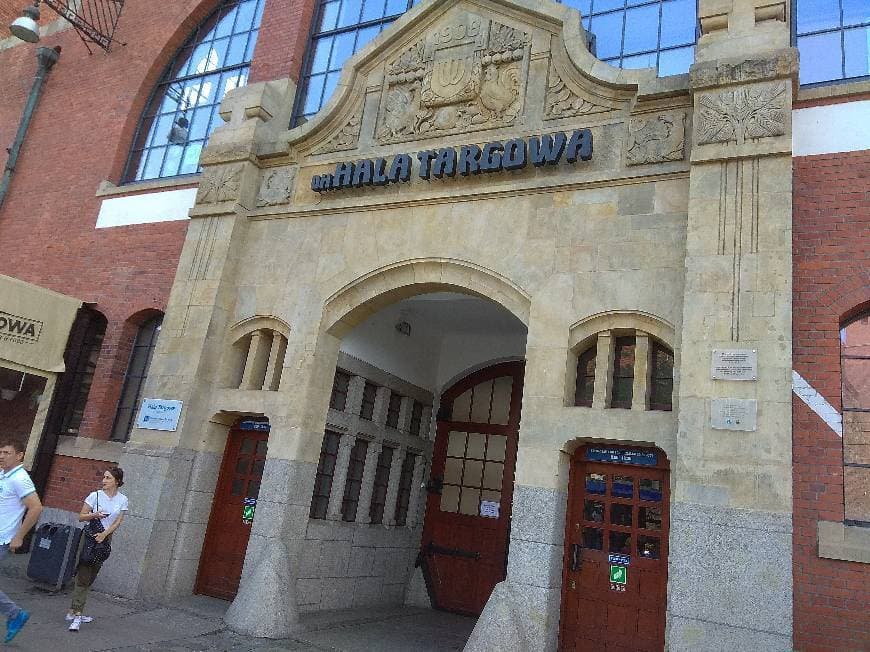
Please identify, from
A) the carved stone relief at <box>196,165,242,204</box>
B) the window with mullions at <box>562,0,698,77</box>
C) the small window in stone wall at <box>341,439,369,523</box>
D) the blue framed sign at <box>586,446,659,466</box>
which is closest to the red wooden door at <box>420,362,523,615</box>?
the small window in stone wall at <box>341,439,369,523</box>

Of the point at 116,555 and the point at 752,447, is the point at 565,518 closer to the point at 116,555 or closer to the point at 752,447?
the point at 752,447

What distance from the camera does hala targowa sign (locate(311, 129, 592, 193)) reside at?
8727 mm

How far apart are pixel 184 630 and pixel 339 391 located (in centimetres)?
383

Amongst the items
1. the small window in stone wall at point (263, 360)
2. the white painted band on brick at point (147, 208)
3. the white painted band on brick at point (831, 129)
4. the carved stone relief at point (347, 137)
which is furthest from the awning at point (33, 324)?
the white painted band on brick at point (831, 129)

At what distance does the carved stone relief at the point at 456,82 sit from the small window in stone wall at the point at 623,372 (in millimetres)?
3378

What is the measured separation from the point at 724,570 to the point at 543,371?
9.04 feet

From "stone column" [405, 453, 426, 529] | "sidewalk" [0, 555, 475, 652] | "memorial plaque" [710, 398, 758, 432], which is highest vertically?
"memorial plaque" [710, 398, 758, 432]

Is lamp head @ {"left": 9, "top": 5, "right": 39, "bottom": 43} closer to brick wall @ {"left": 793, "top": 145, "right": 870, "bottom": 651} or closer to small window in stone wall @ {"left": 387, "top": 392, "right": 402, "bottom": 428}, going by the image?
small window in stone wall @ {"left": 387, "top": 392, "right": 402, "bottom": 428}

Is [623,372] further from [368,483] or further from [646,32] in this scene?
[646,32]

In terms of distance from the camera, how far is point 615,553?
8.02 meters

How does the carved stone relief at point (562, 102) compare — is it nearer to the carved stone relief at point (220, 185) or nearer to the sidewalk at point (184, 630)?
the carved stone relief at point (220, 185)

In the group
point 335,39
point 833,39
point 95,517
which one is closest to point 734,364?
point 833,39

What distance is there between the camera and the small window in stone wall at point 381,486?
456 inches

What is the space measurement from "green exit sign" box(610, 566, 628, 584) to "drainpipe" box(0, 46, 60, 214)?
1434cm
